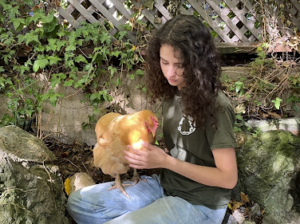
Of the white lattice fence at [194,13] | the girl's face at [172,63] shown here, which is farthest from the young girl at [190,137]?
the white lattice fence at [194,13]

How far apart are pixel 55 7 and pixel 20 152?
1.78 meters

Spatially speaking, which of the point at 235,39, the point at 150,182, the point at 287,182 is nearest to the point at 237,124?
the point at 287,182

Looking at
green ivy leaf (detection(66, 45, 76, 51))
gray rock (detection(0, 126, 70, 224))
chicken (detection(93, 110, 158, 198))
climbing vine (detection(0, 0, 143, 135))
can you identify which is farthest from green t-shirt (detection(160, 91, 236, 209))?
green ivy leaf (detection(66, 45, 76, 51))

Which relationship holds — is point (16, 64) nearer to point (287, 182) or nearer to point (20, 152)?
point (20, 152)

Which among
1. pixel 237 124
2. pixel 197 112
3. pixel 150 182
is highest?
pixel 197 112

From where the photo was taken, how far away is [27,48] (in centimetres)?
296

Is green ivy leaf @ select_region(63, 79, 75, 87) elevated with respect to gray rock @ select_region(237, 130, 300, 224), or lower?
elevated

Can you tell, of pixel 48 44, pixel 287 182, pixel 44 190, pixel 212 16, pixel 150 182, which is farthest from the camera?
pixel 212 16

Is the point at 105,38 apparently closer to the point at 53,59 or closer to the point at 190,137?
the point at 53,59

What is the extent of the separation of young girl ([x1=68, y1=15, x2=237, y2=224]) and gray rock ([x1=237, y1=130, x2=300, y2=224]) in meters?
0.94

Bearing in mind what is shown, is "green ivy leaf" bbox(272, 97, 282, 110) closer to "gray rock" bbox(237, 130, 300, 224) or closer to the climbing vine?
"gray rock" bbox(237, 130, 300, 224)

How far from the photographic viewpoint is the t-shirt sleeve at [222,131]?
154cm

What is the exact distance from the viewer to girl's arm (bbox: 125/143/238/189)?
1573 millimetres

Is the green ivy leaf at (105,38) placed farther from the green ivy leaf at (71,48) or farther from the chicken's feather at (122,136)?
the chicken's feather at (122,136)
